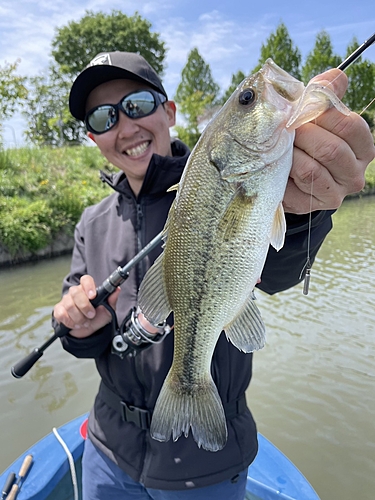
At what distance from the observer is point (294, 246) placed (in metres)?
1.45

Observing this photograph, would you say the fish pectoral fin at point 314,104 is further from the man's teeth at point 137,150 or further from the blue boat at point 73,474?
the blue boat at point 73,474

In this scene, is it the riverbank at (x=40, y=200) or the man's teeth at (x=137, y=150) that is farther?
the riverbank at (x=40, y=200)

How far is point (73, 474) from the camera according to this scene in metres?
2.59

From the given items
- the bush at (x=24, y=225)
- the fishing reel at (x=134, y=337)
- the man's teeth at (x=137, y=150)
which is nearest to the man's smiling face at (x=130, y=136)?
the man's teeth at (x=137, y=150)

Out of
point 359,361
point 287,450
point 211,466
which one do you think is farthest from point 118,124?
point 359,361

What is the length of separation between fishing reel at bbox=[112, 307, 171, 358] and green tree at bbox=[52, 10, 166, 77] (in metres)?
36.7

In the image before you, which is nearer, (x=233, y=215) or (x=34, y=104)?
(x=233, y=215)

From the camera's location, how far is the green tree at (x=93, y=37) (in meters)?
33.5

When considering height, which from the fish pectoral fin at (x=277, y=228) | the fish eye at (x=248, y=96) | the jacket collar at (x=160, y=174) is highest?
the fish eye at (x=248, y=96)

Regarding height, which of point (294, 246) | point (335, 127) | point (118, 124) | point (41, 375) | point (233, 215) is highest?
point (118, 124)

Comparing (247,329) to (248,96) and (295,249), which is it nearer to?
(295,249)

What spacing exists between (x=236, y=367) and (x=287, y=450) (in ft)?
9.22

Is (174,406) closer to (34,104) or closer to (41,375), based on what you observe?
(41,375)

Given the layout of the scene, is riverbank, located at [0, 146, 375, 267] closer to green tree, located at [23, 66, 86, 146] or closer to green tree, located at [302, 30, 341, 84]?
green tree, located at [23, 66, 86, 146]
